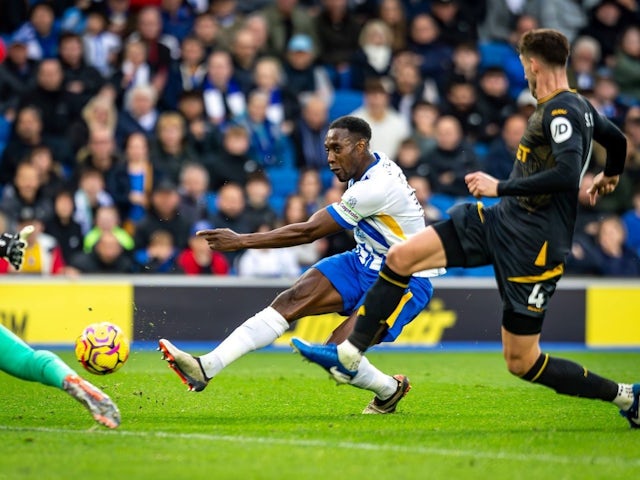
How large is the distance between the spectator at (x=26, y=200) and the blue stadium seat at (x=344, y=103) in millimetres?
4705

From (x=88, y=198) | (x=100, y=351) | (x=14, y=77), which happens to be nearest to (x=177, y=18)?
(x=14, y=77)

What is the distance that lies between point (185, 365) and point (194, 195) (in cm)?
759

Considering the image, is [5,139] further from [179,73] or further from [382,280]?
[382,280]

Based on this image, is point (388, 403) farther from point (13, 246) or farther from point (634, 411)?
point (13, 246)

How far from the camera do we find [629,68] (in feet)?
62.3

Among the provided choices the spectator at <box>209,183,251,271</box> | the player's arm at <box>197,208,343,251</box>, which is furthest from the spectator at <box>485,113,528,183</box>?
the player's arm at <box>197,208,343,251</box>

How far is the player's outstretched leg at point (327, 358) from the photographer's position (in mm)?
7238

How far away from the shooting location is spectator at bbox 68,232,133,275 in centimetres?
1450

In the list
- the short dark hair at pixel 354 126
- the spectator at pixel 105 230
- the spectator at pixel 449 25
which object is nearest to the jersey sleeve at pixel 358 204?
the short dark hair at pixel 354 126

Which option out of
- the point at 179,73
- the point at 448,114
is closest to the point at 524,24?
the point at 448,114

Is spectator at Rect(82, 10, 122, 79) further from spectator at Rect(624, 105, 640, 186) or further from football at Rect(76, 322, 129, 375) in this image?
football at Rect(76, 322, 129, 375)

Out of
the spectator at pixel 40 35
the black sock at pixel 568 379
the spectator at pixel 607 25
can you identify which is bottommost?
the black sock at pixel 568 379

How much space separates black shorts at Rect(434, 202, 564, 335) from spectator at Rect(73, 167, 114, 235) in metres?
8.50

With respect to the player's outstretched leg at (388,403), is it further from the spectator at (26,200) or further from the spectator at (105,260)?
the spectator at (26,200)
